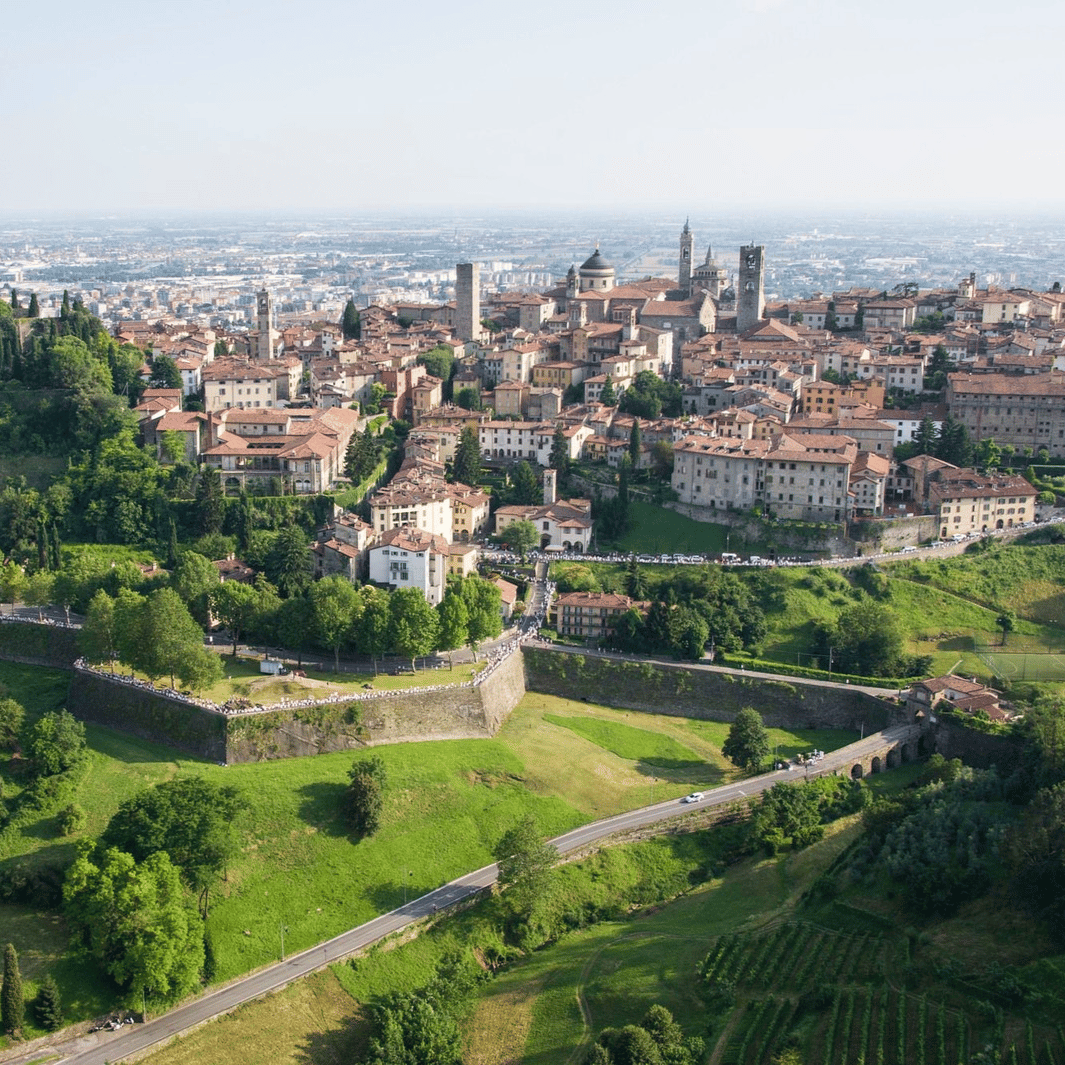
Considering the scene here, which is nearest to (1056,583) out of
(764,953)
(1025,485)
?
(1025,485)

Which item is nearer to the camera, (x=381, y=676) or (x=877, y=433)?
(x=381, y=676)

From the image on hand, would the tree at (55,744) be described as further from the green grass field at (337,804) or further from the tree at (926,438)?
the tree at (926,438)

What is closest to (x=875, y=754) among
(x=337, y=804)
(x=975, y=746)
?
(x=975, y=746)

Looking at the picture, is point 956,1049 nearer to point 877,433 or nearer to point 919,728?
point 919,728

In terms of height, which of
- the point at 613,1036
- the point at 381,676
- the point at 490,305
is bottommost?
the point at 613,1036

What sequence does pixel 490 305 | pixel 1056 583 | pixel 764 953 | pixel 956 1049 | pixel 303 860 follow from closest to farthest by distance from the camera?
pixel 956 1049 → pixel 764 953 → pixel 303 860 → pixel 1056 583 → pixel 490 305

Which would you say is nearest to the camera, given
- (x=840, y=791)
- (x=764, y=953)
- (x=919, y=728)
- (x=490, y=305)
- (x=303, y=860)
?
(x=764, y=953)

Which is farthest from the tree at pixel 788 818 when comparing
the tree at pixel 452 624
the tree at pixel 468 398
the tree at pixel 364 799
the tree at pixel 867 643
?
the tree at pixel 468 398

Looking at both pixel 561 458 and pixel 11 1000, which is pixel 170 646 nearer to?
pixel 11 1000
